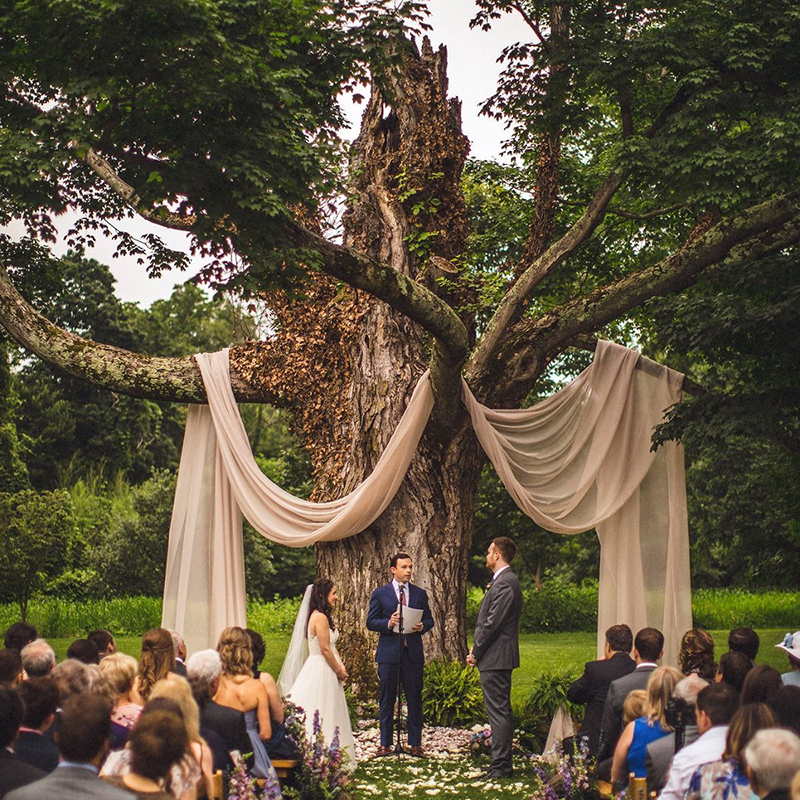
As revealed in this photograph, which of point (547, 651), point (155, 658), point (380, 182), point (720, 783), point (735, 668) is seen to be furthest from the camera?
point (547, 651)

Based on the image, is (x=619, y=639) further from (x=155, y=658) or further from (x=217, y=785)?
(x=217, y=785)

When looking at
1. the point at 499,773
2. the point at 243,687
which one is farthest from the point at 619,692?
the point at 499,773

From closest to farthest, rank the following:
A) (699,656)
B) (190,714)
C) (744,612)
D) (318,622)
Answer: (190,714)
(699,656)
(318,622)
(744,612)

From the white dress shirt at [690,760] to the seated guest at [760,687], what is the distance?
0.47 m

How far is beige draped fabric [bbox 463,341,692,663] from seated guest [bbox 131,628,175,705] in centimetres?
555

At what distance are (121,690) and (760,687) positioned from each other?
3072 millimetres

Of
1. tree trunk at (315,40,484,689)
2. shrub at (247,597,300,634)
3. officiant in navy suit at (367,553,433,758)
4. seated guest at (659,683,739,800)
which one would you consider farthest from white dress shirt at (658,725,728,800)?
shrub at (247,597,300,634)

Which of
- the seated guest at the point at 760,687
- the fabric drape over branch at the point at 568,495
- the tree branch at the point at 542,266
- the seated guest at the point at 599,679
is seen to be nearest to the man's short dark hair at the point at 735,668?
the seated guest at the point at 760,687

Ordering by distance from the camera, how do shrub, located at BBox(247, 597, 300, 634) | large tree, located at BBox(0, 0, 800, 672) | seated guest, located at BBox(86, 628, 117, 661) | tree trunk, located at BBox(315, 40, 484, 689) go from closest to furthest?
1. seated guest, located at BBox(86, 628, 117, 661)
2. large tree, located at BBox(0, 0, 800, 672)
3. tree trunk, located at BBox(315, 40, 484, 689)
4. shrub, located at BBox(247, 597, 300, 634)

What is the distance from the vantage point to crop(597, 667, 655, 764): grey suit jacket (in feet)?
19.7

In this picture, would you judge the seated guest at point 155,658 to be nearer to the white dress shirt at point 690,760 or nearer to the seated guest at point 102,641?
the seated guest at point 102,641

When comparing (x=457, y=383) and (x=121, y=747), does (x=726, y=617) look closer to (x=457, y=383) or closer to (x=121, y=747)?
(x=457, y=383)

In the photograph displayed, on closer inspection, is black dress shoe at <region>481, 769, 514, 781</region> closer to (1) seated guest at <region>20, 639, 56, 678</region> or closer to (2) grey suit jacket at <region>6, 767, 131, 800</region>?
(1) seated guest at <region>20, 639, 56, 678</region>

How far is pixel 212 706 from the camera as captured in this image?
215 inches
